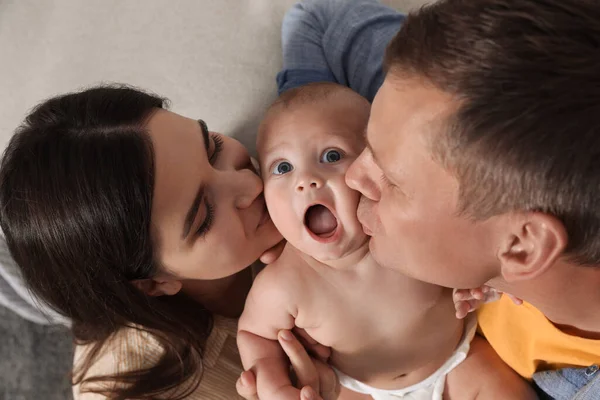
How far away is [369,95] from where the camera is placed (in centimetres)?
115

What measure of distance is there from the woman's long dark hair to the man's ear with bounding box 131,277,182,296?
14mm

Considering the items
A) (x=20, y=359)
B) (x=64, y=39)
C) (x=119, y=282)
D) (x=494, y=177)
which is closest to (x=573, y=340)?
(x=494, y=177)

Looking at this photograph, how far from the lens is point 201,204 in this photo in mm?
849

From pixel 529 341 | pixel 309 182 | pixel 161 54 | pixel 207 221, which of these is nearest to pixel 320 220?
pixel 309 182

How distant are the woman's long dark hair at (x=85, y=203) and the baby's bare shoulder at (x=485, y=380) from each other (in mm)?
568

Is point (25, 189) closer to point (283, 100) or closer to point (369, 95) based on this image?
point (283, 100)

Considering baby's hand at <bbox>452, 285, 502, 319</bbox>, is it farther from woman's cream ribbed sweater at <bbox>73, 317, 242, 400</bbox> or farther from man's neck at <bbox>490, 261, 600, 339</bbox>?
woman's cream ribbed sweater at <bbox>73, 317, 242, 400</bbox>

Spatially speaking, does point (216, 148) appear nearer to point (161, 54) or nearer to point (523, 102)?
point (161, 54)

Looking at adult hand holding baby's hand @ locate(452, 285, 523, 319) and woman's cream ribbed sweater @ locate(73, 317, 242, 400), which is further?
woman's cream ribbed sweater @ locate(73, 317, 242, 400)

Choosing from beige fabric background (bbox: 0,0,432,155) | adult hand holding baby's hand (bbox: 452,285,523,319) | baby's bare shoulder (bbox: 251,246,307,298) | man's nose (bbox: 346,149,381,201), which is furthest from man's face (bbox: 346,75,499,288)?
beige fabric background (bbox: 0,0,432,155)

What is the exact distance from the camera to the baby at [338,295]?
85 cm

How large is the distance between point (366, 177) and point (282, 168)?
0.68 ft

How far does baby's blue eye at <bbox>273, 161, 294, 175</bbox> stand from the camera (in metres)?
0.87

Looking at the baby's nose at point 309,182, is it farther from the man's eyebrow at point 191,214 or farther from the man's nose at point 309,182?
the man's eyebrow at point 191,214
